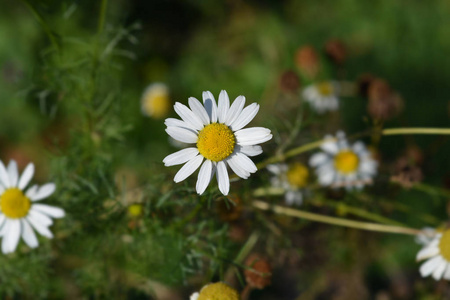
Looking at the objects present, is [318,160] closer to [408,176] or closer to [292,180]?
[292,180]

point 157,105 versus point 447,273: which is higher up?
point 157,105

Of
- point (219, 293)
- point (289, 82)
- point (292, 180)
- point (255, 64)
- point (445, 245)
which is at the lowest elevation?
point (219, 293)

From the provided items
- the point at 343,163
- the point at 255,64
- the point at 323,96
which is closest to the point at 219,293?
the point at 343,163

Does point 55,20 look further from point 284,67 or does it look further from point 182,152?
point 182,152

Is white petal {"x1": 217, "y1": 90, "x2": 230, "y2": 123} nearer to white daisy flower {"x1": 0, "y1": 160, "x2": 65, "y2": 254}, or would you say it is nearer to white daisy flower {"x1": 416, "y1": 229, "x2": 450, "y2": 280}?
white daisy flower {"x1": 0, "y1": 160, "x2": 65, "y2": 254}

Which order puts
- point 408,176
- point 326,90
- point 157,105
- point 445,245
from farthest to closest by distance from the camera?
point 157,105, point 326,90, point 408,176, point 445,245

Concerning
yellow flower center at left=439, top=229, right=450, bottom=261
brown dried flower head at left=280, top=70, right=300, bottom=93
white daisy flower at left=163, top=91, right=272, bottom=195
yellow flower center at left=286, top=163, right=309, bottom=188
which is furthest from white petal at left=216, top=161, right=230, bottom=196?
brown dried flower head at left=280, top=70, right=300, bottom=93

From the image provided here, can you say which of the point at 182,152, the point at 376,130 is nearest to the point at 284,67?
the point at 376,130

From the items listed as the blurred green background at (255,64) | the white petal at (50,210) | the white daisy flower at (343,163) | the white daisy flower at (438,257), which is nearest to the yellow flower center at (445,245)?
the white daisy flower at (438,257)
